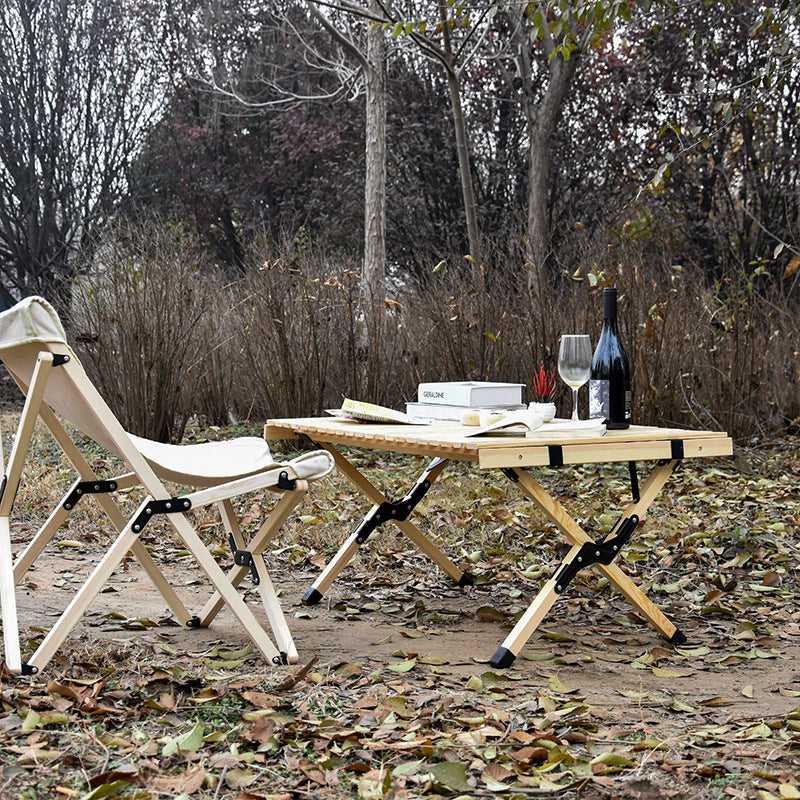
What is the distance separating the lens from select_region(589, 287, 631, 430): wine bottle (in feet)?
10.0

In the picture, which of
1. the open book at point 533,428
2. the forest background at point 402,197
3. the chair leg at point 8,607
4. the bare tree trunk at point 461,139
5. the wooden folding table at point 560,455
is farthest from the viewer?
the bare tree trunk at point 461,139

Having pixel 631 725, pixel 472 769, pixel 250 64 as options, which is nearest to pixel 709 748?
pixel 631 725

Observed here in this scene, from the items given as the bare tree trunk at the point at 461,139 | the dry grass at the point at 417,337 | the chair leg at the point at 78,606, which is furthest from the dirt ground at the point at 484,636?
the bare tree trunk at the point at 461,139

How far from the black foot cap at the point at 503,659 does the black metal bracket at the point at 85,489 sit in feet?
4.34

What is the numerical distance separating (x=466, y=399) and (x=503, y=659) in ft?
2.92

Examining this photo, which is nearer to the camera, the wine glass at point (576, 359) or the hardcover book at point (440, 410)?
the wine glass at point (576, 359)

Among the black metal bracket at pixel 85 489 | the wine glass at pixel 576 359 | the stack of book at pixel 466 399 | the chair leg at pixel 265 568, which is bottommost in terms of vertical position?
the chair leg at pixel 265 568

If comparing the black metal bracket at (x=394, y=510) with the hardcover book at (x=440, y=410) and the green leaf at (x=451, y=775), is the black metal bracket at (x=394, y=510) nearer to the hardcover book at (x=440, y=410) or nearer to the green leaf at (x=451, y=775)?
the hardcover book at (x=440, y=410)

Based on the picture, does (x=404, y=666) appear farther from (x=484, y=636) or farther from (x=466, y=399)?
(x=466, y=399)

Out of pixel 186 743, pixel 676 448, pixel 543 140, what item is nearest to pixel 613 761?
pixel 186 743

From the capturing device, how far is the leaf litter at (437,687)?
6.49ft

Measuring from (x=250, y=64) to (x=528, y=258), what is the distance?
9.59 m

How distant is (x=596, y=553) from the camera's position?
284 cm

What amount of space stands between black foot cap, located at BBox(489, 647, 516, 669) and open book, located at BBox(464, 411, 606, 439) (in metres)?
0.63
